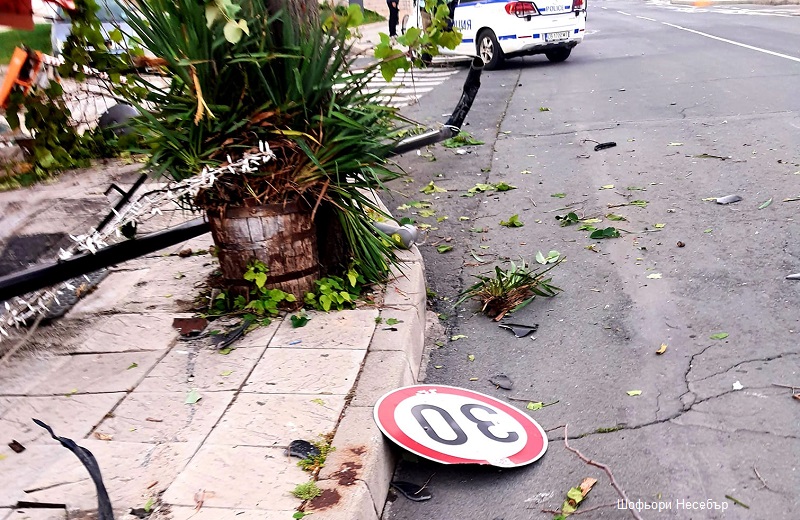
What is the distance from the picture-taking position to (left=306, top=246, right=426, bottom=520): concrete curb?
8.93 feet

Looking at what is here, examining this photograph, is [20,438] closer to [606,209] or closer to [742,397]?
[742,397]

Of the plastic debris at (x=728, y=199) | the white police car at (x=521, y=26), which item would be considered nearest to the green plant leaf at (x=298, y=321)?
the plastic debris at (x=728, y=199)

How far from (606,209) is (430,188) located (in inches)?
71.8

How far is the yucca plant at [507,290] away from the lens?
466cm

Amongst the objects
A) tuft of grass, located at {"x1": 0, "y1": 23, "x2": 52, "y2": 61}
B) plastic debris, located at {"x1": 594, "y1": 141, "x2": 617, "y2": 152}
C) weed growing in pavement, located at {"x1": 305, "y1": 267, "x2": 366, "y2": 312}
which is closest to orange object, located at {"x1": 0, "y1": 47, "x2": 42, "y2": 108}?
tuft of grass, located at {"x1": 0, "y1": 23, "x2": 52, "y2": 61}

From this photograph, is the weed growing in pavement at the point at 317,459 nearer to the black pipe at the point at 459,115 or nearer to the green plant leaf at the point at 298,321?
the green plant leaf at the point at 298,321

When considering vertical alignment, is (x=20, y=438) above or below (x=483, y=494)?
above

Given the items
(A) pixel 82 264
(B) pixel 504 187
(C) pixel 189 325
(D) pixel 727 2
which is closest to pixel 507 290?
(C) pixel 189 325

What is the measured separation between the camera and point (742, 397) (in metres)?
3.45

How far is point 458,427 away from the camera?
3268 mm

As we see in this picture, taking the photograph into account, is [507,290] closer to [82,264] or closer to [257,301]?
[257,301]

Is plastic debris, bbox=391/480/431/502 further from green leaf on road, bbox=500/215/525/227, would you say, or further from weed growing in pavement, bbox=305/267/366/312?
green leaf on road, bbox=500/215/525/227

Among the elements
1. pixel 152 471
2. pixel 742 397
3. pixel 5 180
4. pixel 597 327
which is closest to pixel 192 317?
pixel 152 471

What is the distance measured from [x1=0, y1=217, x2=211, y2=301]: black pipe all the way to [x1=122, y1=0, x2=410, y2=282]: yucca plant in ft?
1.13
